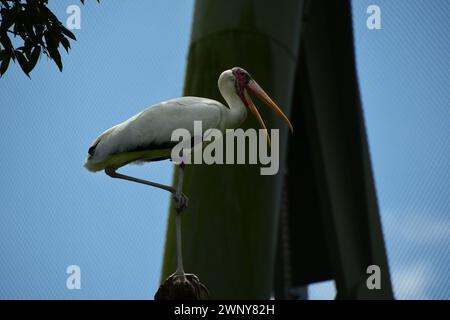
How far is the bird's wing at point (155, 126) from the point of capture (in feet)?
18.3

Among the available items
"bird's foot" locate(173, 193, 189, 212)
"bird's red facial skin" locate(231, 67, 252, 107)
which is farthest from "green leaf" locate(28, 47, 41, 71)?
"bird's red facial skin" locate(231, 67, 252, 107)

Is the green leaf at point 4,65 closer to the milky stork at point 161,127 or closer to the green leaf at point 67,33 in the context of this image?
the green leaf at point 67,33

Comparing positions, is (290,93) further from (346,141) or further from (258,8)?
(346,141)

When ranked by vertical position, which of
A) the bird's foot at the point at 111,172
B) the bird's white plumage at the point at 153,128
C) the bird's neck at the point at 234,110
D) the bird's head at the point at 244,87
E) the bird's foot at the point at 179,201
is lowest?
the bird's foot at the point at 179,201

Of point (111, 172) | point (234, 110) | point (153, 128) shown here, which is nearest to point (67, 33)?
point (153, 128)

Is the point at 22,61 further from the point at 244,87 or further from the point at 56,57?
the point at 244,87

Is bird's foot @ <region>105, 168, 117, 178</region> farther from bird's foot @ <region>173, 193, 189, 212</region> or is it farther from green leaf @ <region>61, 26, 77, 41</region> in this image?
green leaf @ <region>61, 26, 77, 41</region>

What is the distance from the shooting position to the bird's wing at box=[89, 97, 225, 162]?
5.59 meters

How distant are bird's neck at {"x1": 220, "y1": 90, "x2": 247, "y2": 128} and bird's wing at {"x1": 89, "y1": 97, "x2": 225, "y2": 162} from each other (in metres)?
0.10

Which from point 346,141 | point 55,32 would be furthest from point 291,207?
point 55,32

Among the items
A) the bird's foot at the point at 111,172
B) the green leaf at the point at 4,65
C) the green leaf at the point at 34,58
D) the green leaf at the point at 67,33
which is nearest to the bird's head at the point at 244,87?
the bird's foot at the point at 111,172

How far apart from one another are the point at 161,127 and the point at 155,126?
44 mm

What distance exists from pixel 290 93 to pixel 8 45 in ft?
21.1
